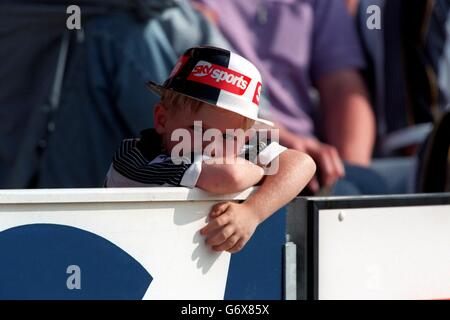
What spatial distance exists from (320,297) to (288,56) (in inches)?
72.2

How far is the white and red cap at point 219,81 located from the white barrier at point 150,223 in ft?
0.71

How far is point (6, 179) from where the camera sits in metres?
3.67

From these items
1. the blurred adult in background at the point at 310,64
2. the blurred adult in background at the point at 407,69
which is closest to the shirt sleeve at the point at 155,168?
the blurred adult in background at the point at 310,64

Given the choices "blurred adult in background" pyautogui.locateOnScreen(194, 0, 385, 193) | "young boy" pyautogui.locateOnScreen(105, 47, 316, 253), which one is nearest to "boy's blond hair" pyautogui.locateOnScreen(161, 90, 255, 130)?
"young boy" pyautogui.locateOnScreen(105, 47, 316, 253)

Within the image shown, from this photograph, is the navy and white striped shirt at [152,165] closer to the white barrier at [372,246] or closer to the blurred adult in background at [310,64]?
the white barrier at [372,246]

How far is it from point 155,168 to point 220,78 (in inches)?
10.6

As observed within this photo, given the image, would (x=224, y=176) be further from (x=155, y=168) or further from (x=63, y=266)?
(x=63, y=266)

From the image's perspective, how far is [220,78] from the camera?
2236 mm

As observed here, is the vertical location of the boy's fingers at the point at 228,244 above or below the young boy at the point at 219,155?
below

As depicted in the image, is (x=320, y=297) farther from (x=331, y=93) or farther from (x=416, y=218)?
(x=331, y=93)

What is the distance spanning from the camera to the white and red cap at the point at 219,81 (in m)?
2.23

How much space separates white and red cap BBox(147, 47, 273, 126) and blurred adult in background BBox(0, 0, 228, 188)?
124 cm

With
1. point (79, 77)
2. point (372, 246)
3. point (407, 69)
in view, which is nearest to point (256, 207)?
point (372, 246)
